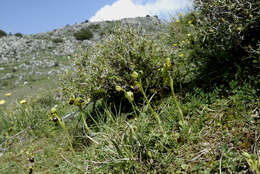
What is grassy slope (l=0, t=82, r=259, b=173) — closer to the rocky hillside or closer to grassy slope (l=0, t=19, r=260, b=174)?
grassy slope (l=0, t=19, r=260, b=174)

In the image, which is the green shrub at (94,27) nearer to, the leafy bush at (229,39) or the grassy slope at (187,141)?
the leafy bush at (229,39)

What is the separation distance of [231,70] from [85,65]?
1.94 metres

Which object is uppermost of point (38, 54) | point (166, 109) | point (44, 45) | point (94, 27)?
point (94, 27)

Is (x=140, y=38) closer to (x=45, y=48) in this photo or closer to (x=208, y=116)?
(x=208, y=116)

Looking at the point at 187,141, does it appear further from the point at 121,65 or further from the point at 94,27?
the point at 94,27

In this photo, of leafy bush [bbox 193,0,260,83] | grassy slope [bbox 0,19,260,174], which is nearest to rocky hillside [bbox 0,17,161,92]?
leafy bush [bbox 193,0,260,83]

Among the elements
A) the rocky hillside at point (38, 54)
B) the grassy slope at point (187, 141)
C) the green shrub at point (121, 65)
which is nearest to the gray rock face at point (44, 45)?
the rocky hillside at point (38, 54)

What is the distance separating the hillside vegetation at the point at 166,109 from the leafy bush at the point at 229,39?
0.01 metres

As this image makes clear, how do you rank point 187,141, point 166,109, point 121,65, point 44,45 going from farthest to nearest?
point 44,45 < point 121,65 < point 166,109 < point 187,141

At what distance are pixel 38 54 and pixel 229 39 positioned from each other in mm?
15472

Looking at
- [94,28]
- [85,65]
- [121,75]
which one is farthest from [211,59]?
[94,28]

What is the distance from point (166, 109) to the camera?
230 cm

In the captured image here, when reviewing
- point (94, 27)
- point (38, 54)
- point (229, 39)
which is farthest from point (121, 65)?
point (94, 27)

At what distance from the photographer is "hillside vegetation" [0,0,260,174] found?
5.56 feet
